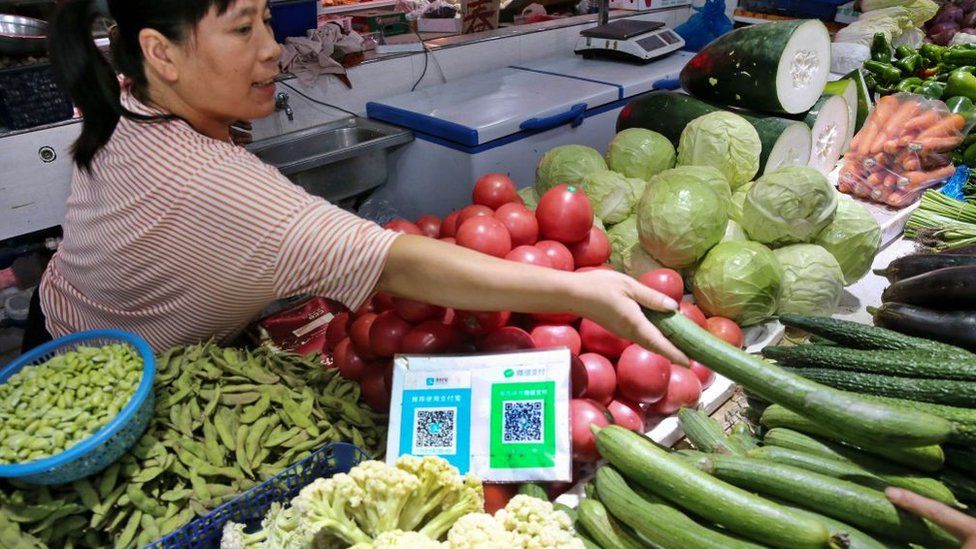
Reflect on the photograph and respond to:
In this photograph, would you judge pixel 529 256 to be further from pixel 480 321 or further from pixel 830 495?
pixel 830 495

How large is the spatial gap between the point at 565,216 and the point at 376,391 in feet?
2.89

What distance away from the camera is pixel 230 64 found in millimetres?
1636

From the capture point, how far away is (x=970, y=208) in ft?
11.1

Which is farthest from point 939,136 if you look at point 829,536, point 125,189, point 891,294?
point 125,189

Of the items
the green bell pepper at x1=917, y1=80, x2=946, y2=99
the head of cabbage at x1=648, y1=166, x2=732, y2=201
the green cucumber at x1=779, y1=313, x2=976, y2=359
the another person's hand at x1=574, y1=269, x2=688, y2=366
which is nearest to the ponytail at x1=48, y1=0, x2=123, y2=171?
the another person's hand at x1=574, y1=269, x2=688, y2=366

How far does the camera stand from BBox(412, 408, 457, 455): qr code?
154 centimetres

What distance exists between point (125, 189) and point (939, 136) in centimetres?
439

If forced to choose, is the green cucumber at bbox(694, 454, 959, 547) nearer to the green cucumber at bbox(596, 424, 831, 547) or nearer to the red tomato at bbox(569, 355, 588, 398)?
the green cucumber at bbox(596, 424, 831, 547)

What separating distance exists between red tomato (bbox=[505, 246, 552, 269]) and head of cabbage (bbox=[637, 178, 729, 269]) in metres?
0.73

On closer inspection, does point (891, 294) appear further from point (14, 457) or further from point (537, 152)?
point (14, 457)

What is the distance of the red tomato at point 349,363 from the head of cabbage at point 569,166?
1.56 meters

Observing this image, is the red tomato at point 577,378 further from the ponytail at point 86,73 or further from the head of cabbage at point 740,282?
the ponytail at point 86,73

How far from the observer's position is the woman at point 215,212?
153 cm

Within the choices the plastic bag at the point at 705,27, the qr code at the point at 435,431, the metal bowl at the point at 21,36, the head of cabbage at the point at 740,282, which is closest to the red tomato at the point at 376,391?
the qr code at the point at 435,431
